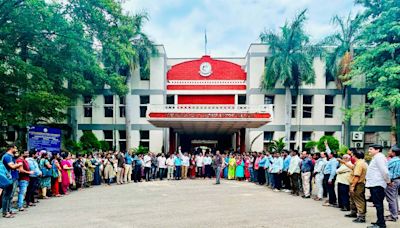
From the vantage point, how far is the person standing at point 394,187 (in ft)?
24.6

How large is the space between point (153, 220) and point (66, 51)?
12838 mm

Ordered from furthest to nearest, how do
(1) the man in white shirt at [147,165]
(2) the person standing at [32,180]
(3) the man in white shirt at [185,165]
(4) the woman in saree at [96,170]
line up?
(3) the man in white shirt at [185,165] < (1) the man in white shirt at [147,165] < (4) the woman in saree at [96,170] < (2) the person standing at [32,180]

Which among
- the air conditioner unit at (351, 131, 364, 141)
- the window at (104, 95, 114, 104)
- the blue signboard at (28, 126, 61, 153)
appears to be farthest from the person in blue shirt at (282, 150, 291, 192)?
the window at (104, 95, 114, 104)

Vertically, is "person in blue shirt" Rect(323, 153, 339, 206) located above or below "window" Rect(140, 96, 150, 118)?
below

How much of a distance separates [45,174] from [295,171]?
26.5 feet

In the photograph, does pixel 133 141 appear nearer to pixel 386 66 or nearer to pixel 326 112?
pixel 326 112

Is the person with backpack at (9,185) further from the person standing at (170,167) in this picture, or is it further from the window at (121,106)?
the window at (121,106)

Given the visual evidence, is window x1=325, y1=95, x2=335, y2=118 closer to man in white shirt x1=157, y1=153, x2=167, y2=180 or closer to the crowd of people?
the crowd of people

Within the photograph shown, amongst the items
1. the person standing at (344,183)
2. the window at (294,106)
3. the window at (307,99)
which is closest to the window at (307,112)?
the window at (307,99)

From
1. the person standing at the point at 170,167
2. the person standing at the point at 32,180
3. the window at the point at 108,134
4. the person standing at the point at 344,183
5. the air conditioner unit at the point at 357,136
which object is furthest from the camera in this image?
the window at the point at 108,134

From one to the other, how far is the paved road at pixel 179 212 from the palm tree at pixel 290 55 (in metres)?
14.3

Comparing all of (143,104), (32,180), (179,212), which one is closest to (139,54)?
(143,104)

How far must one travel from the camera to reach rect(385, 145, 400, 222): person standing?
751 cm

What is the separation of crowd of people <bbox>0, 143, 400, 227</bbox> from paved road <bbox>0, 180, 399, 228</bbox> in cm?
49
